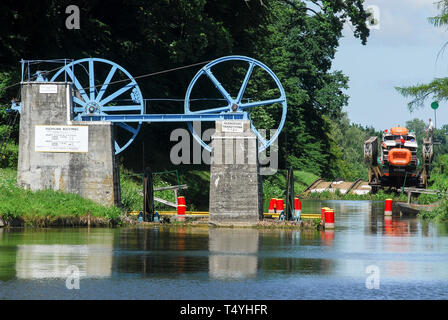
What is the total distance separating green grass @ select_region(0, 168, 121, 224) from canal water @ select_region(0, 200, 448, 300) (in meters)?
1.16

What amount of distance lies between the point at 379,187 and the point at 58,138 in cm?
3760

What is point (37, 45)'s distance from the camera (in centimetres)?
4825

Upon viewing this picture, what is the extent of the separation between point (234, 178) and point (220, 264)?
12.2 metres

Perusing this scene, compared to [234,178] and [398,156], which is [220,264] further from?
[398,156]

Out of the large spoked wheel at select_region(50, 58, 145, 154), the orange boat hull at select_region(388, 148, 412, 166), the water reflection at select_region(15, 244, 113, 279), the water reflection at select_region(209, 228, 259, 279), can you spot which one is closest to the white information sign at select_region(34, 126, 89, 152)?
the large spoked wheel at select_region(50, 58, 145, 154)

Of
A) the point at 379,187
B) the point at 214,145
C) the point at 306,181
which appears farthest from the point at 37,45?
the point at 306,181

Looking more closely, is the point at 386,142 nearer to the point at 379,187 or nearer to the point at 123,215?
the point at 379,187

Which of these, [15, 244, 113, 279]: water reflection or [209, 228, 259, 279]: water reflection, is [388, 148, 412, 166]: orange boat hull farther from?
[15, 244, 113, 279]: water reflection

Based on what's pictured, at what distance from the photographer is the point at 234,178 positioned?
3531 centimetres

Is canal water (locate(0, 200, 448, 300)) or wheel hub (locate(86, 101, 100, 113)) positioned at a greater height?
wheel hub (locate(86, 101, 100, 113))

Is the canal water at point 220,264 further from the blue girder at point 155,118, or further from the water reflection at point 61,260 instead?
the blue girder at point 155,118

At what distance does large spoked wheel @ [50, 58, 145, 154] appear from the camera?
133 feet

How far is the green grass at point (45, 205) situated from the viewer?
33531mm
